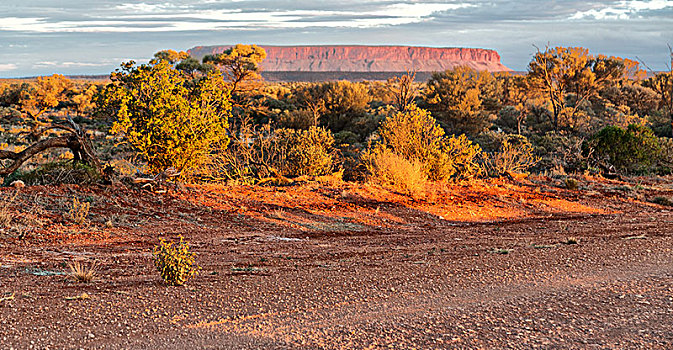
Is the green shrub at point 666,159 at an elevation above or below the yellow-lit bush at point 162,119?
below

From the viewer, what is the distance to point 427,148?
1717 centimetres

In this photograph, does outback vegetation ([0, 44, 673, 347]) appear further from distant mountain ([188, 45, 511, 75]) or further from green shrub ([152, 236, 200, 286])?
distant mountain ([188, 45, 511, 75])

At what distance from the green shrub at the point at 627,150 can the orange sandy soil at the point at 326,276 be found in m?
8.28

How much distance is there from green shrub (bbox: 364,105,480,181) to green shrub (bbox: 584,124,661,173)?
5.82 meters

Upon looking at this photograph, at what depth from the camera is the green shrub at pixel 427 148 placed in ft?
55.4

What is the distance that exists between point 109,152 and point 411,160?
44.3 feet

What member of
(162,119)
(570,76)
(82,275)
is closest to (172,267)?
(82,275)

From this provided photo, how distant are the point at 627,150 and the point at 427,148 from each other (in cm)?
847

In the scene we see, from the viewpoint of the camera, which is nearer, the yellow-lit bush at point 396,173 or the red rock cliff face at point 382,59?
the yellow-lit bush at point 396,173

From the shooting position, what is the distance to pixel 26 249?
8.23 metres

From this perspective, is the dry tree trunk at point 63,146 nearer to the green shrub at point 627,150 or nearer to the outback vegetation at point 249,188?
the outback vegetation at point 249,188

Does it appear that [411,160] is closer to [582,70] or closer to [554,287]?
[554,287]

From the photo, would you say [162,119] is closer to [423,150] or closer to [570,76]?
[423,150]

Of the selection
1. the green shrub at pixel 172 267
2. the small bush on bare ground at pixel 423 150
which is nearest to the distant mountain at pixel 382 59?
the small bush on bare ground at pixel 423 150
